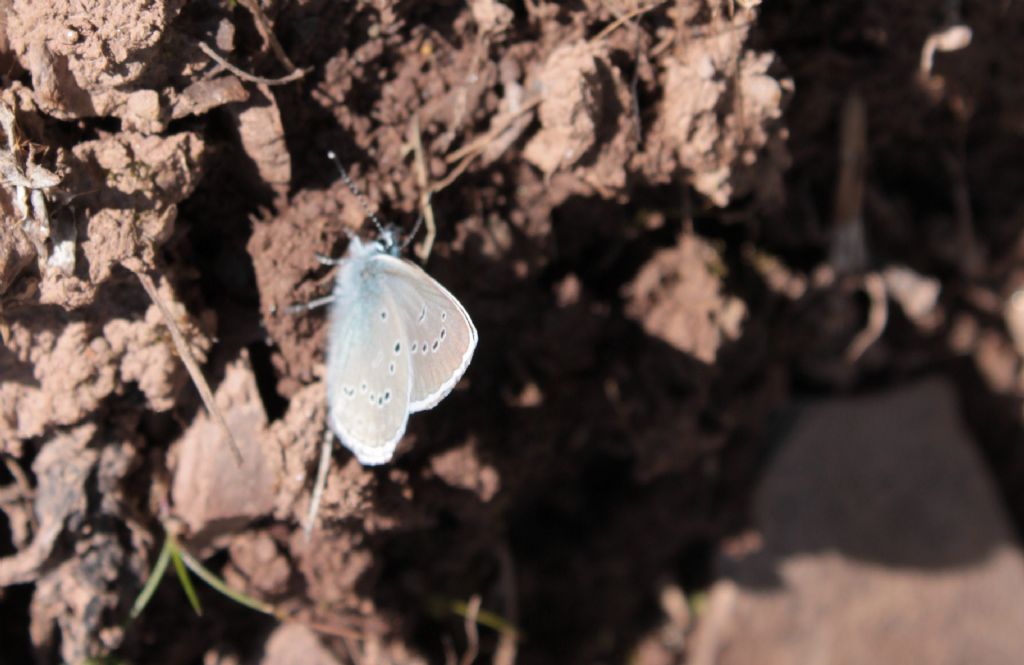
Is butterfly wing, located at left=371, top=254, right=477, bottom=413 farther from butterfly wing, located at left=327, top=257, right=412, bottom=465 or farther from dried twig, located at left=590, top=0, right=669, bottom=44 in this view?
dried twig, located at left=590, top=0, right=669, bottom=44

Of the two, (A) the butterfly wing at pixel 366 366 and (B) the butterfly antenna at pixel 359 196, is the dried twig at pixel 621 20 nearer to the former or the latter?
(B) the butterfly antenna at pixel 359 196

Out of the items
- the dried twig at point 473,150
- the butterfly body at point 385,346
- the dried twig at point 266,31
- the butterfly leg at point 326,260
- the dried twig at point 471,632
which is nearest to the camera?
the dried twig at point 266,31

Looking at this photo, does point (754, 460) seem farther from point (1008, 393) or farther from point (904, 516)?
point (1008, 393)

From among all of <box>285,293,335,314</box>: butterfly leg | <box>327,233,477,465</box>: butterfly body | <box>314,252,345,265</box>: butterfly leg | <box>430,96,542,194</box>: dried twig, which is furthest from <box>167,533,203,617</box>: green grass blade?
<box>430,96,542,194</box>: dried twig

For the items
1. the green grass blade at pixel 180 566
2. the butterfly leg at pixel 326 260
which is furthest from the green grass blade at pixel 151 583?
the butterfly leg at pixel 326 260

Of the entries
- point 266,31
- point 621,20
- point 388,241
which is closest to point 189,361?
point 388,241

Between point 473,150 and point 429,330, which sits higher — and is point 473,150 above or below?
above

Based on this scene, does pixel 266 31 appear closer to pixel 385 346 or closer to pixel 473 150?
pixel 473 150
